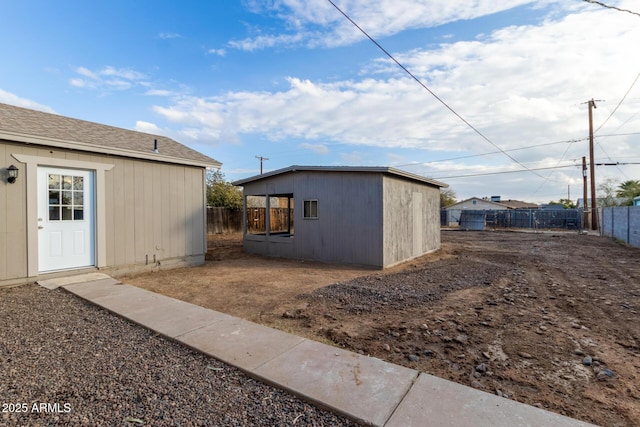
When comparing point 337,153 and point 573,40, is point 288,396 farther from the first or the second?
point 337,153

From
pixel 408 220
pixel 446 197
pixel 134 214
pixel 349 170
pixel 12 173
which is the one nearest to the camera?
pixel 12 173

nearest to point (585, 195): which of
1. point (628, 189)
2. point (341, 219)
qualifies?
point (628, 189)

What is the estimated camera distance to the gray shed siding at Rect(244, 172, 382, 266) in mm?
7996

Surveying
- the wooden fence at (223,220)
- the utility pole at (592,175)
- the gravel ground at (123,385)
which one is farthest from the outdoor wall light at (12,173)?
the utility pole at (592,175)

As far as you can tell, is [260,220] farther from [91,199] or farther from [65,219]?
[65,219]

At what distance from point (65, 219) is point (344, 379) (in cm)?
628

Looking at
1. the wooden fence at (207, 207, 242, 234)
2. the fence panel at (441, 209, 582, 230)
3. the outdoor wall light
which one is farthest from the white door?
the fence panel at (441, 209, 582, 230)

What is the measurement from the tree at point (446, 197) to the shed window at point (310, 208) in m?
41.3

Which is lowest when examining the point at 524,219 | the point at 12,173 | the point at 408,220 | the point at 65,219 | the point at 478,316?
the point at 478,316

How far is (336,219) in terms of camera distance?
8570 mm

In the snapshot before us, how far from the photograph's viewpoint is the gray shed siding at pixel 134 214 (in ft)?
16.7

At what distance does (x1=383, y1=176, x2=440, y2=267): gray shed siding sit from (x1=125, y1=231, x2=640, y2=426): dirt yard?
901 mm

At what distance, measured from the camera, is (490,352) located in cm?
306

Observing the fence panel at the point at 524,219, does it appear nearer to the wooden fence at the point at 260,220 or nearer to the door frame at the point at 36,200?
the wooden fence at the point at 260,220
